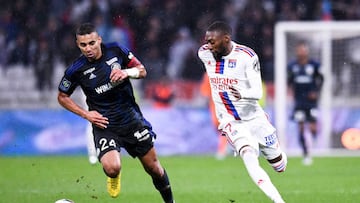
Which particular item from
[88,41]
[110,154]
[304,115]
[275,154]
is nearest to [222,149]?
[304,115]

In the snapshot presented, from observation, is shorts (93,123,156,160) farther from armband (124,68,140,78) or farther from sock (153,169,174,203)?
armband (124,68,140,78)

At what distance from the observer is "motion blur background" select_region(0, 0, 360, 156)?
20797mm

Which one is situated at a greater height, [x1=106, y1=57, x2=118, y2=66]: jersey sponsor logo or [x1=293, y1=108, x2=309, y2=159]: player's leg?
[x1=106, y1=57, x2=118, y2=66]: jersey sponsor logo

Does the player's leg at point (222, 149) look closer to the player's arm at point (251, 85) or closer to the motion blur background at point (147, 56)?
the motion blur background at point (147, 56)

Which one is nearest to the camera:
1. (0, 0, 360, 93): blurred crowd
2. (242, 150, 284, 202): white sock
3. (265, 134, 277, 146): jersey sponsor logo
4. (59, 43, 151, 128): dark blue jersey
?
(242, 150, 284, 202): white sock

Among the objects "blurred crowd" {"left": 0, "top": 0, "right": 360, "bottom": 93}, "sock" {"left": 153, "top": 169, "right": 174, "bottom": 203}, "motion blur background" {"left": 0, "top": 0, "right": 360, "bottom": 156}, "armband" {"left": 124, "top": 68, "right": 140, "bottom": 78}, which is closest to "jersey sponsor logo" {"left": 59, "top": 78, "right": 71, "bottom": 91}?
"armband" {"left": 124, "top": 68, "right": 140, "bottom": 78}

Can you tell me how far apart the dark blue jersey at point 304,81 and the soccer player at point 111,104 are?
9.21 metres

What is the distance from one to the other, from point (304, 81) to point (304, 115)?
706 mm

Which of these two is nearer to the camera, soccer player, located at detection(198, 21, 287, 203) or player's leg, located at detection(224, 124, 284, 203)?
player's leg, located at detection(224, 124, 284, 203)

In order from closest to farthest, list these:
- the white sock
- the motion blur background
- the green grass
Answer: the white sock → the green grass → the motion blur background

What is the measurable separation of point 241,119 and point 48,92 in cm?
1164

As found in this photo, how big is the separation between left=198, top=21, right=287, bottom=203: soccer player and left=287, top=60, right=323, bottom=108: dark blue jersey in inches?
342

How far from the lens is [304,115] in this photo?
18.9m

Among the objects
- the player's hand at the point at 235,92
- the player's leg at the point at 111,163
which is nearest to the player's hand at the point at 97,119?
the player's leg at the point at 111,163
